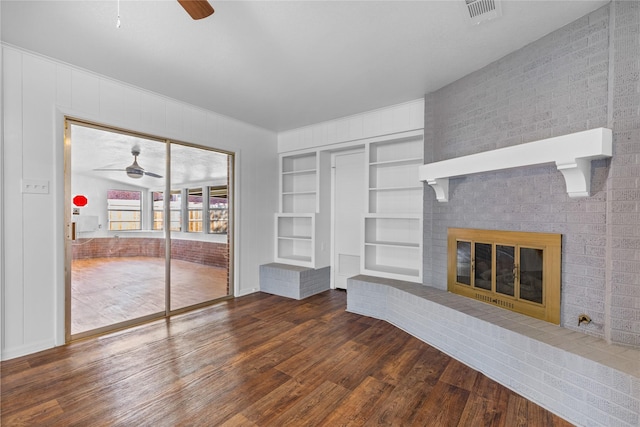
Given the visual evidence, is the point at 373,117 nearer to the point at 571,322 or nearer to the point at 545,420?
the point at 571,322

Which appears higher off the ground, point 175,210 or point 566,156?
point 566,156

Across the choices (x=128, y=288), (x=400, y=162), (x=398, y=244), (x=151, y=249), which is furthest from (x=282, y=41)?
(x=128, y=288)

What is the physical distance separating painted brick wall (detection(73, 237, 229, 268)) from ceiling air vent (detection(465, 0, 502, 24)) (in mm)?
3728

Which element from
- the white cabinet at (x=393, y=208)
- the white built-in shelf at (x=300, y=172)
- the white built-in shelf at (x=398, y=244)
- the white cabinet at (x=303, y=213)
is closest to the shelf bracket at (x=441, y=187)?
the white cabinet at (x=393, y=208)

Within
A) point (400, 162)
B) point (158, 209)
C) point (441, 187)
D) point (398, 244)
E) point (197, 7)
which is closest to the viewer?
point (197, 7)

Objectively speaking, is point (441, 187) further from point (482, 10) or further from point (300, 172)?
point (300, 172)

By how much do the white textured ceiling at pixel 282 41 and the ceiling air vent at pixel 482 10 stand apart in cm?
5

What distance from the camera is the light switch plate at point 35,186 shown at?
250 centimetres

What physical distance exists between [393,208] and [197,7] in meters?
3.19

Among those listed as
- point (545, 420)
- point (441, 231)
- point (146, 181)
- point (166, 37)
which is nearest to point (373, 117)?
point (441, 231)

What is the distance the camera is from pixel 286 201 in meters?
5.14

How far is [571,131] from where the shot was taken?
2.11 metres

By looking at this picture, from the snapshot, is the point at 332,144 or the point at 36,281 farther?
the point at 332,144

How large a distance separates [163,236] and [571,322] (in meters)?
4.07
